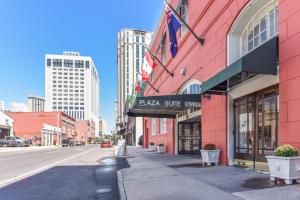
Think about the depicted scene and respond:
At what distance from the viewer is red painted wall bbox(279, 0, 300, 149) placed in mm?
8203

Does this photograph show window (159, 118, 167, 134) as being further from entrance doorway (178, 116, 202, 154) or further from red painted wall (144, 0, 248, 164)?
red painted wall (144, 0, 248, 164)

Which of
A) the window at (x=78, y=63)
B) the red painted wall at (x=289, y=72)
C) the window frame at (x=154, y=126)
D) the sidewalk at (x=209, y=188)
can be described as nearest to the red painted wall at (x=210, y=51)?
the red painted wall at (x=289, y=72)

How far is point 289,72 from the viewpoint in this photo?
8516 mm

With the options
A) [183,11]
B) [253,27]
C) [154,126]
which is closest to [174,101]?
[253,27]

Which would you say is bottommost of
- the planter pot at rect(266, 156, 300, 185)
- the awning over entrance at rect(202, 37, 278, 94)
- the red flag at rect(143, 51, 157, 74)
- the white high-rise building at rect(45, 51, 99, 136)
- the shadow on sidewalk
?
the shadow on sidewalk

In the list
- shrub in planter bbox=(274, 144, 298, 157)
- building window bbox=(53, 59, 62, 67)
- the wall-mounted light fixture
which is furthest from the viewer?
building window bbox=(53, 59, 62, 67)

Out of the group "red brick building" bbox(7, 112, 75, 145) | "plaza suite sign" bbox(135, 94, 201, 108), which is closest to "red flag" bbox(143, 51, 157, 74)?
"plaza suite sign" bbox(135, 94, 201, 108)

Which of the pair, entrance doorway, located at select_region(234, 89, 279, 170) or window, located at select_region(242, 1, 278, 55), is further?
window, located at select_region(242, 1, 278, 55)

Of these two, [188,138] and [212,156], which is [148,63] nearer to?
[188,138]

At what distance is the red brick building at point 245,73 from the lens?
28.3 feet

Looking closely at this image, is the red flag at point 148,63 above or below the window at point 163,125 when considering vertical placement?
above

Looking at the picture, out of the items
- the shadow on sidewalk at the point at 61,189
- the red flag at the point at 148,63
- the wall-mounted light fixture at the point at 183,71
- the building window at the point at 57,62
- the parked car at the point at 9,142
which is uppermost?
the building window at the point at 57,62

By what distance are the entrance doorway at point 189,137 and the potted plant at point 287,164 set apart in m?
15.0

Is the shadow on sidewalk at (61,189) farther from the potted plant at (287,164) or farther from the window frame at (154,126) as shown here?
the window frame at (154,126)
